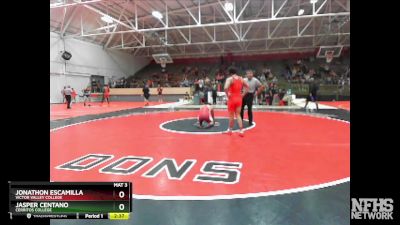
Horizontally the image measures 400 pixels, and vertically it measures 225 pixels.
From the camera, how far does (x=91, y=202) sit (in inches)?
71.4

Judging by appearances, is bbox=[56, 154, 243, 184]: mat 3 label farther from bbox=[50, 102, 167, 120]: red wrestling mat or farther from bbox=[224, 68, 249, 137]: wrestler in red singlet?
bbox=[50, 102, 167, 120]: red wrestling mat

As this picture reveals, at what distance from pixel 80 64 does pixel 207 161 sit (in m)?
22.3

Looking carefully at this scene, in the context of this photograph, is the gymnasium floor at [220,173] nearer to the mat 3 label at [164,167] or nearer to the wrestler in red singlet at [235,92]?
the mat 3 label at [164,167]

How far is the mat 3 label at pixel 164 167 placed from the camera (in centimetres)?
314

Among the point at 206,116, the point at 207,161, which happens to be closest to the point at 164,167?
the point at 207,161

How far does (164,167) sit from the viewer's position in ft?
11.7

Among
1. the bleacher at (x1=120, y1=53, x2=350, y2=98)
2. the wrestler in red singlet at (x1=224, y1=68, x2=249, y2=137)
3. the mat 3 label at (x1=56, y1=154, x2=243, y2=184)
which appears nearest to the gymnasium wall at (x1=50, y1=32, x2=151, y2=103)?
the bleacher at (x1=120, y1=53, x2=350, y2=98)
